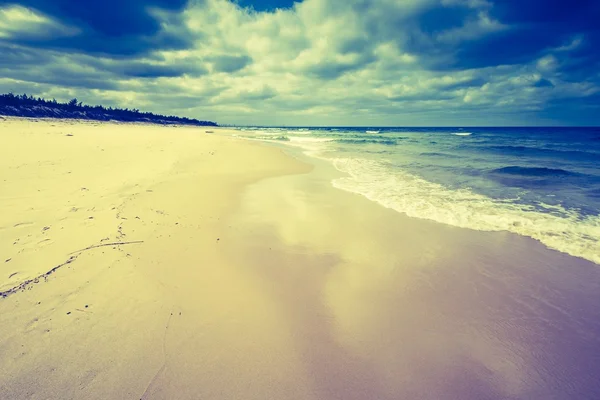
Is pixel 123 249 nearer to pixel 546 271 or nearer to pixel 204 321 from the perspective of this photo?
pixel 204 321

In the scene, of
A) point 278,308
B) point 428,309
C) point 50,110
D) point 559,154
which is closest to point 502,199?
point 428,309

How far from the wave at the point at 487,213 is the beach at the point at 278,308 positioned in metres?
0.52

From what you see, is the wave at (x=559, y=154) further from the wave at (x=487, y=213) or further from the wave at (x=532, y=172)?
the wave at (x=487, y=213)

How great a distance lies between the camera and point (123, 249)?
14.6 ft

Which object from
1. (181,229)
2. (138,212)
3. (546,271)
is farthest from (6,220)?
(546,271)

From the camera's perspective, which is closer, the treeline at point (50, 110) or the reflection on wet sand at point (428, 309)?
the reflection on wet sand at point (428, 309)

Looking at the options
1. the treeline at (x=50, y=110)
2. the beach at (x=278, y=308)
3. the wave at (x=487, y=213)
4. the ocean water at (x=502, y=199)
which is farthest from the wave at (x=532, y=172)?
the treeline at (x=50, y=110)

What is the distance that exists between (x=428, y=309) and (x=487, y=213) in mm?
5111

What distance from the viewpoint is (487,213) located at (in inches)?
283

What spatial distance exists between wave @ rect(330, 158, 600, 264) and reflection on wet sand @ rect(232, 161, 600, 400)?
51cm

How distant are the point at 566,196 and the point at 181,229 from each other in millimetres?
12268

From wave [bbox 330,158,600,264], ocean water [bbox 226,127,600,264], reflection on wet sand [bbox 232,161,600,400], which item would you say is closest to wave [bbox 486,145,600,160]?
ocean water [bbox 226,127,600,264]

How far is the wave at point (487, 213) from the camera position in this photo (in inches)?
219

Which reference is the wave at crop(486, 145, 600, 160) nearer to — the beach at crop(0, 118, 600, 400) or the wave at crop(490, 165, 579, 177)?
the wave at crop(490, 165, 579, 177)
